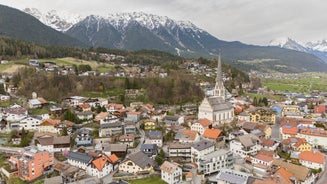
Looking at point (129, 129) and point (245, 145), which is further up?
point (129, 129)

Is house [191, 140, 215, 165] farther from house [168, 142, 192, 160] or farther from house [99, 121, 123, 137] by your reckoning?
house [99, 121, 123, 137]

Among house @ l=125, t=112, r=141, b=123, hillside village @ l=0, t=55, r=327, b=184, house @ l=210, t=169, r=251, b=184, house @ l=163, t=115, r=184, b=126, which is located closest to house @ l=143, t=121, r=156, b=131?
hillside village @ l=0, t=55, r=327, b=184

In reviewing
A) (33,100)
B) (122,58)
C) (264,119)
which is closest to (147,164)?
(264,119)

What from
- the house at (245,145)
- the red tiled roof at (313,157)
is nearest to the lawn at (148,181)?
the house at (245,145)

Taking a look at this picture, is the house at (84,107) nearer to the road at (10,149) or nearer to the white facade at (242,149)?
the road at (10,149)

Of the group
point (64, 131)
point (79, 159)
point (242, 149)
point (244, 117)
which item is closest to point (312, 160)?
point (242, 149)

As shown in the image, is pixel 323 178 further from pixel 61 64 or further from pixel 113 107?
pixel 61 64
